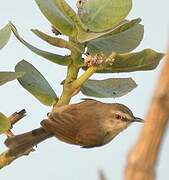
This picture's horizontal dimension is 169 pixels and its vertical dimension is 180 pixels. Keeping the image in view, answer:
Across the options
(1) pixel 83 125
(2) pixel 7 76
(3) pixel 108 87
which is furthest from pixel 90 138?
(2) pixel 7 76

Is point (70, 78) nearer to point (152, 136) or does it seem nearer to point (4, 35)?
point (4, 35)

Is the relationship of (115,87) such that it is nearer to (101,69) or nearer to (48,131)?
(101,69)

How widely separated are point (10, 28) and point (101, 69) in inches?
7.4

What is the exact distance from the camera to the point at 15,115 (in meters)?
0.88

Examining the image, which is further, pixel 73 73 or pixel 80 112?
pixel 80 112

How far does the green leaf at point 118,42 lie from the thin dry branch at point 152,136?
724 mm

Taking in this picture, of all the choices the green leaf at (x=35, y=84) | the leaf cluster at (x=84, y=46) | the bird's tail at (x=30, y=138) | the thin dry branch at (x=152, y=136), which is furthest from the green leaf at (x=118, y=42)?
the thin dry branch at (x=152, y=136)

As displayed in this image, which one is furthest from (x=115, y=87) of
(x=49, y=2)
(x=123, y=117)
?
(x=123, y=117)

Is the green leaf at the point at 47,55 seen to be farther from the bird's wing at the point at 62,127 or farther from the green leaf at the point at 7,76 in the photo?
the bird's wing at the point at 62,127

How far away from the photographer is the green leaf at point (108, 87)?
997 mm

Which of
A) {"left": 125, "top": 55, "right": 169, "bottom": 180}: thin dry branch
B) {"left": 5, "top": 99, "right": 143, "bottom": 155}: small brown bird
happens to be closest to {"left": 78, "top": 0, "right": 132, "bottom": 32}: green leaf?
{"left": 5, "top": 99, "right": 143, "bottom": 155}: small brown bird

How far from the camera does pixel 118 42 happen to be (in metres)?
0.99

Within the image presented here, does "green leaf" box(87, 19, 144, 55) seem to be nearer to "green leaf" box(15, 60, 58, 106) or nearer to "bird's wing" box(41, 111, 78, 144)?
"green leaf" box(15, 60, 58, 106)

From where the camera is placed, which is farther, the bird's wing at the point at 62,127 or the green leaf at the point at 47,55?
the bird's wing at the point at 62,127
